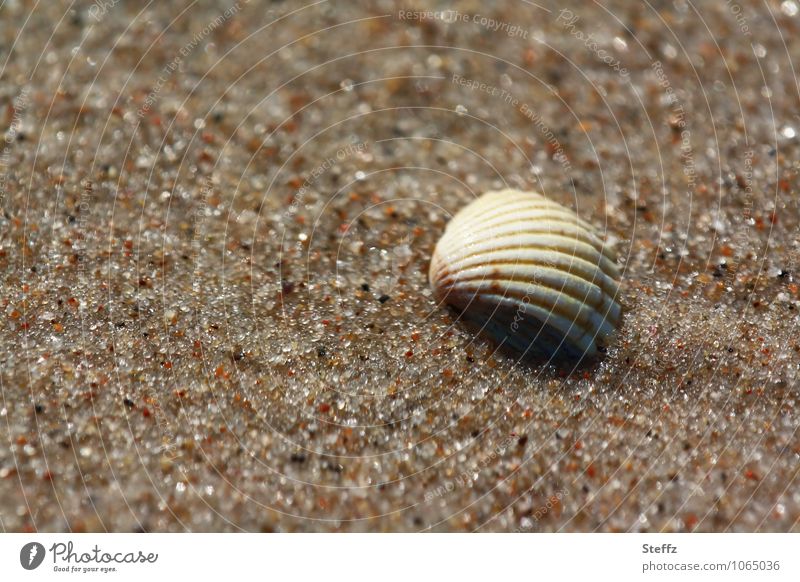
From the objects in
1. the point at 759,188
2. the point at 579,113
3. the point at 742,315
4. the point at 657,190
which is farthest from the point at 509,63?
Result: the point at 742,315
